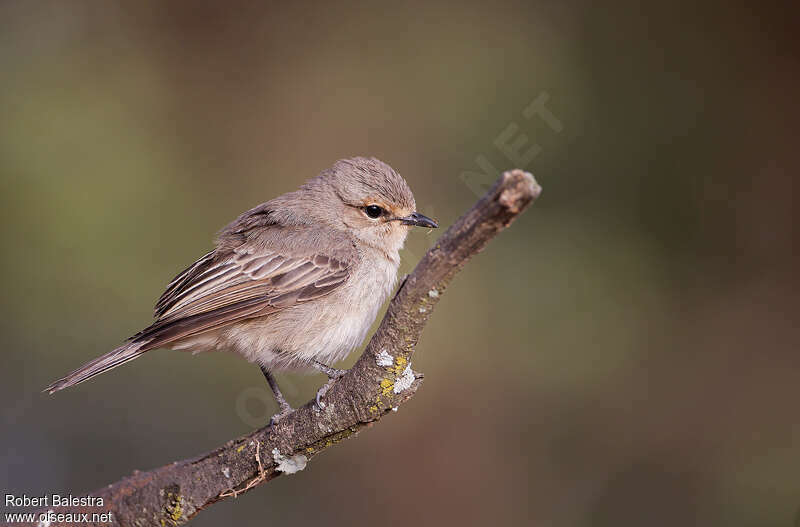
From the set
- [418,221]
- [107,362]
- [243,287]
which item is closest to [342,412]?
[243,287]

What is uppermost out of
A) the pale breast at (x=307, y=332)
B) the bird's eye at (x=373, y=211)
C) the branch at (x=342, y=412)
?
the bird's eye at (x=373, y=211)

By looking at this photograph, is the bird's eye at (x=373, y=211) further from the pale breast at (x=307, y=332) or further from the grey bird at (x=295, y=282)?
the pale breast at (x=307, y=332)

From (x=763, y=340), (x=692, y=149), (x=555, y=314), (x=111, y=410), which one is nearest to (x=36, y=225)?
(x=111, y=410)

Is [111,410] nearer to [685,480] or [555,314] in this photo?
[555,314]

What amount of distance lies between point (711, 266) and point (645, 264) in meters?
0.66

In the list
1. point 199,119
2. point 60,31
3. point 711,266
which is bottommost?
point 711,266

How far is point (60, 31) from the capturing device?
874 cm

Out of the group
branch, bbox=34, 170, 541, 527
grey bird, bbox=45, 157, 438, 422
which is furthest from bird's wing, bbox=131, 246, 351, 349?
branch, bbox=34, 170, 541, 527

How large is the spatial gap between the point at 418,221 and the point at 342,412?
208 cm

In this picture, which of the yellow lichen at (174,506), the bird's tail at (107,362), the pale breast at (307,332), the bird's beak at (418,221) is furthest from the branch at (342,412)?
the bird's beak at (418,221)

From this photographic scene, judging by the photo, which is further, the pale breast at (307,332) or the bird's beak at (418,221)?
the bird's beak at (418,221)

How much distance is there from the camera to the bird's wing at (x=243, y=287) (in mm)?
5234

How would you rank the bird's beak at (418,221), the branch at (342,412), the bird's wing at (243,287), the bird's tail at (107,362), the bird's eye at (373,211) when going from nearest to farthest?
the branch at (342,412), the bird's tail at (107,362), the bird's wing at (243,287), the bird's beak at (418,221), the bird's eye at (373,211)

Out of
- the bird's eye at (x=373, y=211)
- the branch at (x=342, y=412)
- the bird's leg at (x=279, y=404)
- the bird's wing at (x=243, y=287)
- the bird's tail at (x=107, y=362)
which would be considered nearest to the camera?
the branch at (x=342, y=412)
